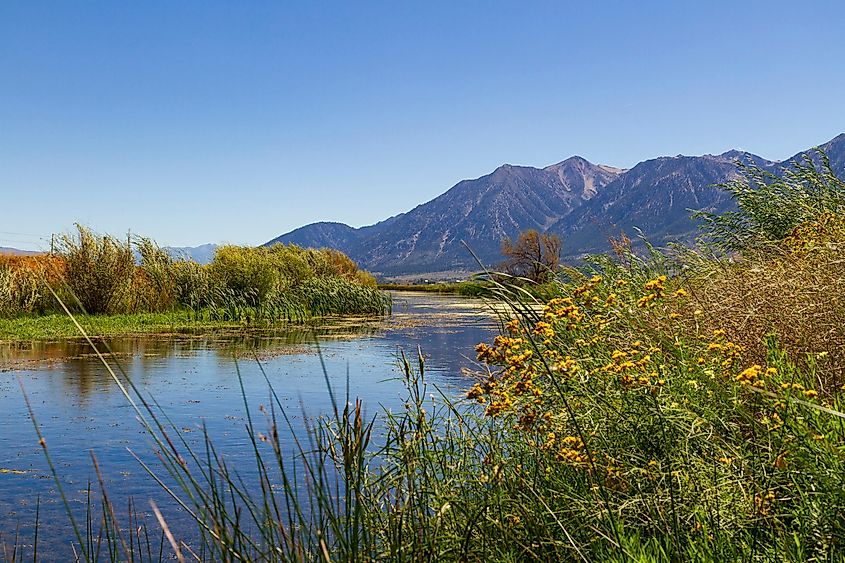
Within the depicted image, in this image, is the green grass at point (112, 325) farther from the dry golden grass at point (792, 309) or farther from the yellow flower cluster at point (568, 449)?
the yellow flower cluster at point (568, 449)

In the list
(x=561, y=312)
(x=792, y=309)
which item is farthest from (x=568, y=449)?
(x=792, y=309)

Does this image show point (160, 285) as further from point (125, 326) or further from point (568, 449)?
point (568, 449)

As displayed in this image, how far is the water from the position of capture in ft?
19.8

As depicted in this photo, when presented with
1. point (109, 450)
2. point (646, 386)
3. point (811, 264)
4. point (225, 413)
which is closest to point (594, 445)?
point (646, 386)

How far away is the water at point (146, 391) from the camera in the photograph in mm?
6035

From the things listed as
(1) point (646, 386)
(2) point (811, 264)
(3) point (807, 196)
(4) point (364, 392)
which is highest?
(3) point (807, 196)

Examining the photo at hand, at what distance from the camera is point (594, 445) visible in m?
3.72

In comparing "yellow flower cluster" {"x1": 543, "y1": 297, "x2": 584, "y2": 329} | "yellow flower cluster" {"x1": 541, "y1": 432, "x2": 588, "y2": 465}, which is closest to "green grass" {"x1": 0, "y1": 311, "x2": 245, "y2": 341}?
"yellow flower cluster" {"x1": 543, "y1": 297, "x2": 584, "y2": 329}

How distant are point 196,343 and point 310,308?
29.9 ft

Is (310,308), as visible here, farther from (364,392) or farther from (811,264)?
(811,264)

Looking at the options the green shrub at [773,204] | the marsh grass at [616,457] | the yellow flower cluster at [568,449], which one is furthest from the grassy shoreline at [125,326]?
the yellow flower cluster at [568,449]

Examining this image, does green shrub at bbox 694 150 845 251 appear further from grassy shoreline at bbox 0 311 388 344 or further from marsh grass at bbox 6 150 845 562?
grassy shoreline at bbox 0 311 388 344

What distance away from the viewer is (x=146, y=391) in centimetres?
1009

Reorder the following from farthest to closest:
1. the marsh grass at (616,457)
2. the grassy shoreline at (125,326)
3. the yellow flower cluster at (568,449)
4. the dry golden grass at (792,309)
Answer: the grassy shoreline at (125,326) → the dry golden grass at (792,309) → the yellow flower cluster at (568,449) → the marsh grass at (616,457)
